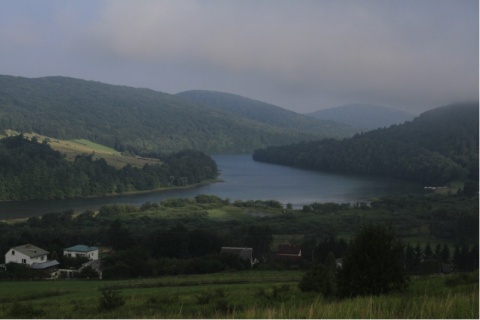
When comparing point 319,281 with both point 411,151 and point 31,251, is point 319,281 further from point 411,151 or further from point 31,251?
point 411,151

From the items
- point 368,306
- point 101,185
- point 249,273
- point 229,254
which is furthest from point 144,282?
point 101,185

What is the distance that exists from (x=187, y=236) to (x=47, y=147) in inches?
1879

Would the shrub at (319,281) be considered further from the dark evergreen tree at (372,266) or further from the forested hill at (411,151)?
the forested hill at (411,151)

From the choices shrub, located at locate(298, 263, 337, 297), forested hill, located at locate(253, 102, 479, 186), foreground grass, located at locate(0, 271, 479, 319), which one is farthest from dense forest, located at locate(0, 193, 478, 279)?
forested hill, located at locate(253, 102, 479, 186)

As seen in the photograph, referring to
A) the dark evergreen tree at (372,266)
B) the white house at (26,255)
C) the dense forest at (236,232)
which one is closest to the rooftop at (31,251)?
the white house at (26,255)

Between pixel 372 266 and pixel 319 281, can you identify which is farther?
pixel 319 281

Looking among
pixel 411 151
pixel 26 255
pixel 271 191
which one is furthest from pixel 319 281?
pixel 411 151

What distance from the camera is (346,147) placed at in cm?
8125

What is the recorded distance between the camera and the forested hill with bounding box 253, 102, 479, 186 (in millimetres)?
60781

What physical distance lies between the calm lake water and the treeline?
10.2 feet

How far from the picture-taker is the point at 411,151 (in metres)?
71.0

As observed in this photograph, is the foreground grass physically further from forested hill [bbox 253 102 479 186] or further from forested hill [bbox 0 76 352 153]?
forested hill [bbox 0 76 352 153]

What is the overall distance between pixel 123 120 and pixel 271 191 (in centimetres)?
9386

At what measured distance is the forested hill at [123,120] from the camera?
4013 inches
